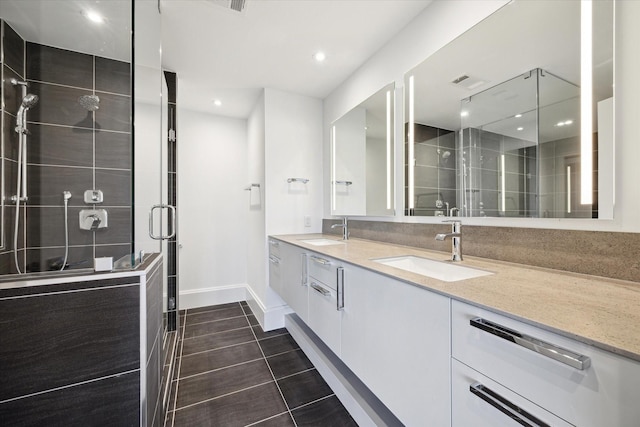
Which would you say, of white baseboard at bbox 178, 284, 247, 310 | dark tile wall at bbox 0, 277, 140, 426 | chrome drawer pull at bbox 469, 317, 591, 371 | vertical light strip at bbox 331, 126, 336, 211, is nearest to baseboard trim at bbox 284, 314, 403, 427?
chrome drawer pull at bbox 469, 317, 591, 371

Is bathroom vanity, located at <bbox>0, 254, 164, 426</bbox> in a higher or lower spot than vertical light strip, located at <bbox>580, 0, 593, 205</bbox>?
lower

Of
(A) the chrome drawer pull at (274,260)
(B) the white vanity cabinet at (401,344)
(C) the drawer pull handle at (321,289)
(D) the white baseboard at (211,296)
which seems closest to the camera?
(B) the white vanity cabinet at (401,344)

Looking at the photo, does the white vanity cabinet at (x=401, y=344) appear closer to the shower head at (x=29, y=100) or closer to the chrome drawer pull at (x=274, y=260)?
the chrome drawer pull at (x=274, y=260)

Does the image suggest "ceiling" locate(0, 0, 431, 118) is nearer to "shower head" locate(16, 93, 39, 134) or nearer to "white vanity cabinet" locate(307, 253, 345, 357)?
"shower head" locate(16, 93, 39, 134)

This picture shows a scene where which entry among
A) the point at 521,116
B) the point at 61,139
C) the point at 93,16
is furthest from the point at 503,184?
the point at 61,139

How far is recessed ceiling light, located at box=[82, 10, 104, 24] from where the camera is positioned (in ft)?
4.43

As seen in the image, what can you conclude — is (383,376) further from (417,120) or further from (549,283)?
(417,120)

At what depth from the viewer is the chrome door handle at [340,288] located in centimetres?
134

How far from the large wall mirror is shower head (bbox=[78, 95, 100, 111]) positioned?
2108 millimetres

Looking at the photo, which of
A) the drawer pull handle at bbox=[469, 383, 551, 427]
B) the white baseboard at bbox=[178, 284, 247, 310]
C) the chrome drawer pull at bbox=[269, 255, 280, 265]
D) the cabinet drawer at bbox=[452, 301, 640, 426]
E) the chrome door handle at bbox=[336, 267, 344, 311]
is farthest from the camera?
the white baseboard at bbox=[178, 284, 247, 310]

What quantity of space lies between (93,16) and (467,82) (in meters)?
2.12

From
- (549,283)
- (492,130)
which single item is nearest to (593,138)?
(492,130)

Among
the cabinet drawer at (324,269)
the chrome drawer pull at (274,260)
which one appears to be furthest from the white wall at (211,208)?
the cabinet drawer at (324,269)

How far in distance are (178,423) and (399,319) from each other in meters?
1.42
